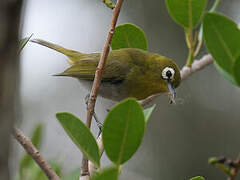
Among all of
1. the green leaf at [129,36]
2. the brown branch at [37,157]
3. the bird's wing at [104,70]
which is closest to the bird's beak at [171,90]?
the bird's wing at [104,70]

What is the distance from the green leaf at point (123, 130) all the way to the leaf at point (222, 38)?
402 mm

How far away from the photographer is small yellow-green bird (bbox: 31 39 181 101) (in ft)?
13.0

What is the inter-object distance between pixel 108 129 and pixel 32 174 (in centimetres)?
130

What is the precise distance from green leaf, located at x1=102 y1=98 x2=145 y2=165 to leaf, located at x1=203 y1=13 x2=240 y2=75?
402 millimetres

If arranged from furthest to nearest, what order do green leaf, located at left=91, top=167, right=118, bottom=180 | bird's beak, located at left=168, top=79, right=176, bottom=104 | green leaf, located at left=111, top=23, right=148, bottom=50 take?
1. bird's beak, located at left=168, top=79, right=176, bottom=104
2. green leaf, located at left=111, top=23, right=148, bottom=50
3. green leaf, located at left=91, top=167, right=118, bottom=180

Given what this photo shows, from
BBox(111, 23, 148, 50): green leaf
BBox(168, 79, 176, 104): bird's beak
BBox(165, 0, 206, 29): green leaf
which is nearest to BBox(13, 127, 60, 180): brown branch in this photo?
BBox(165, 0, 206, 29): green leaf

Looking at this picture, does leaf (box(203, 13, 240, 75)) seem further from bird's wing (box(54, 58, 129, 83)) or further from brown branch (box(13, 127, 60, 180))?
bird's wing (box(54, 58, 129, 83))

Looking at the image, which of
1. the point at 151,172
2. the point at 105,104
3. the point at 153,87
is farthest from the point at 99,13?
the point at 153,87

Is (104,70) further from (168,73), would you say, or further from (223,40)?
(223,40)

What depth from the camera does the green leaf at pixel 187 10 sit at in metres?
2.12

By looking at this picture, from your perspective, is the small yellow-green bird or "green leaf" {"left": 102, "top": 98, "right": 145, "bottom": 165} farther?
the small yellow-green bird

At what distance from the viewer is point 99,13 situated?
10180 millimetres

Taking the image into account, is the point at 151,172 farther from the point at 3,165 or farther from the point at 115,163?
the point at 3,165

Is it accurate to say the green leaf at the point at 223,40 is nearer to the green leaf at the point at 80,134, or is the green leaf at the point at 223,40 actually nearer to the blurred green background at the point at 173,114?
the green leaf at the point at 80,134
